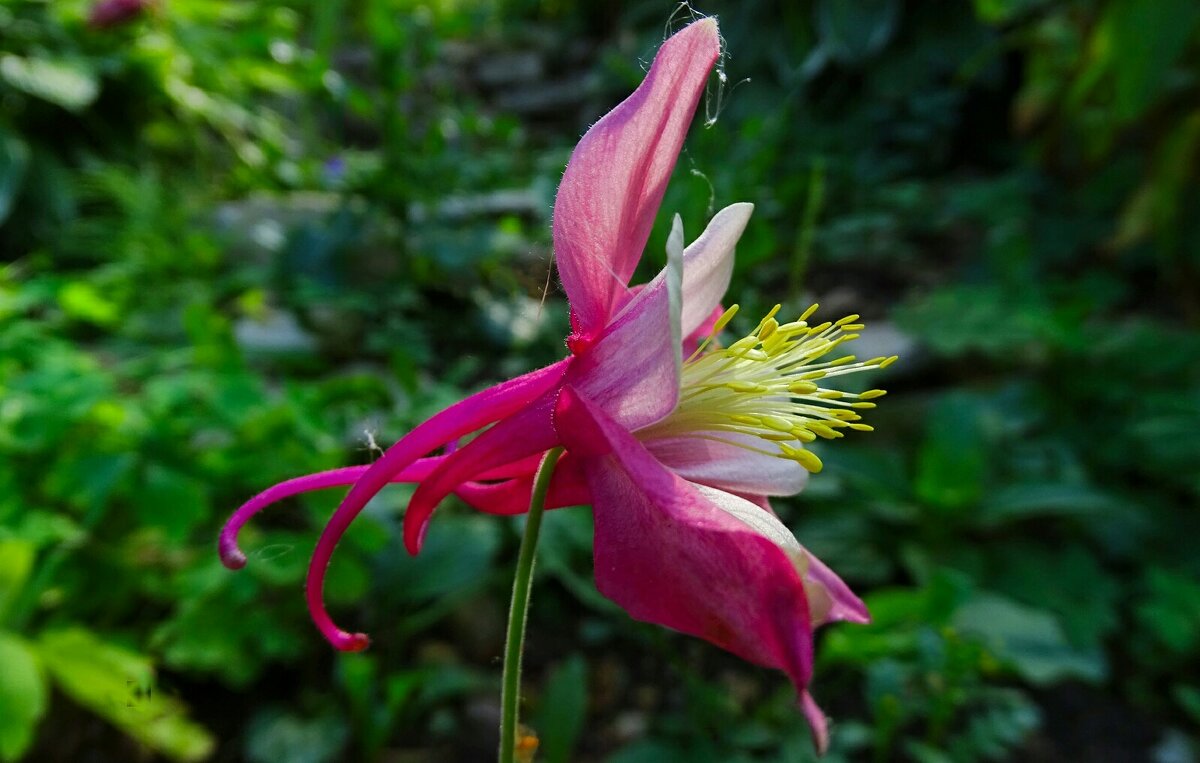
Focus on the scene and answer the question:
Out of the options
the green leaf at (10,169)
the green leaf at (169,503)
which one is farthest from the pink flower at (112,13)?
the green leaf at (169,503)

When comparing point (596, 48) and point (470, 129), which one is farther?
point (596, 48)

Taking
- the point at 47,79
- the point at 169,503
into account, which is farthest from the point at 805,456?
the point at 47,79

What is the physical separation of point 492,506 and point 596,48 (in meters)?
6.59

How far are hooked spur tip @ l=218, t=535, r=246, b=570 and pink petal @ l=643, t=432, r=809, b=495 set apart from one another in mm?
245

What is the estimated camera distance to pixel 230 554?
0.44 meters

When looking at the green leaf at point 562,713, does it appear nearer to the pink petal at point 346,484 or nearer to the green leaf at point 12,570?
the green leaf at point 12,570

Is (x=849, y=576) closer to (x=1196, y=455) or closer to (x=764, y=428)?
(x=1196, y=455)

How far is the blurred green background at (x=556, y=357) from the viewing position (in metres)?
1.34

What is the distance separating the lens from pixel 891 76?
12.3 feet

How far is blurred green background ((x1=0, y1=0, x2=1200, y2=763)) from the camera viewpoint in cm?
134

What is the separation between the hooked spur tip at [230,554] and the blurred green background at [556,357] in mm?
80

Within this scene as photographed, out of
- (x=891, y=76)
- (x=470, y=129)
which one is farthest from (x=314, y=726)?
(x=891, y=76)

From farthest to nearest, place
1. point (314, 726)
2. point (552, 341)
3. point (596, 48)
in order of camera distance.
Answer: point (596, 48) → point (552, 341) → point (314, 726)

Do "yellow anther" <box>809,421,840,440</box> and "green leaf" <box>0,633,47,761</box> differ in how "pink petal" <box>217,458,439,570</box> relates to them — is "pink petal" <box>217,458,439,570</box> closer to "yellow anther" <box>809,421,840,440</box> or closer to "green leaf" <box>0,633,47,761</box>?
"yellow anther" <box>809,421,840,440</box>
